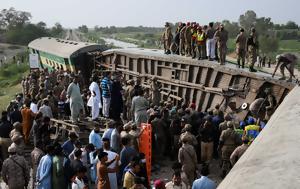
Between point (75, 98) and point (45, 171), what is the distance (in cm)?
498

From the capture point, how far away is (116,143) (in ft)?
30.1

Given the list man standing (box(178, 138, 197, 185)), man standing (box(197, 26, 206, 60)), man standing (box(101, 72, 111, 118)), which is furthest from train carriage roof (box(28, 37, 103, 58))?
man standing (box(178, 138, 197, 185))

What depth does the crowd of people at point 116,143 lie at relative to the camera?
287 inches

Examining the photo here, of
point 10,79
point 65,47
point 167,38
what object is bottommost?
point 10,79

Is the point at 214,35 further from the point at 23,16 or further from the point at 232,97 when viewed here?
the point at 23,16

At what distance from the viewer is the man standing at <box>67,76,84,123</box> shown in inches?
473

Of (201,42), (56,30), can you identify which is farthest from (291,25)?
(201,42)

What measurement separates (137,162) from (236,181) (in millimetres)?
5244

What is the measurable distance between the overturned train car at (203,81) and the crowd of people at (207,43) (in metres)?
0.45

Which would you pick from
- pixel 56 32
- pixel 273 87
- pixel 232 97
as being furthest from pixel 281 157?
pixel 56 32

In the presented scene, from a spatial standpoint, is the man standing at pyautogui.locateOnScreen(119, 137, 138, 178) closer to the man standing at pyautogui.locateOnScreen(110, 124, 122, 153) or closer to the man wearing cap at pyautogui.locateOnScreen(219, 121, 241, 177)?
the man standing at pyautogui.locateOnScreen(110, 124, 122, 153)

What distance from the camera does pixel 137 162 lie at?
22.1 feet

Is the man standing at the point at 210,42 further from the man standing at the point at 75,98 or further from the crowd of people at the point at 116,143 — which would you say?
the man standing at the point at 75,98

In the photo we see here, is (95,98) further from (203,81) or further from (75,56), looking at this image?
(75,56)
